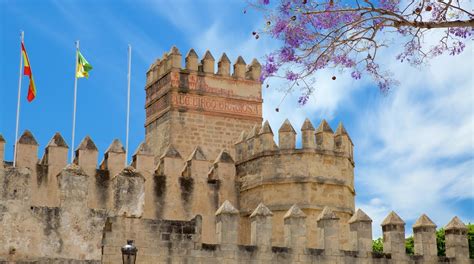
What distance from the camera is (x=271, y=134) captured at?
24.5 metres

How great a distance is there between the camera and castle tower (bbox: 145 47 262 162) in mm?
28188

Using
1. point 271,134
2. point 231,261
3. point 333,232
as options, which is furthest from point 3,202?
point 271,134

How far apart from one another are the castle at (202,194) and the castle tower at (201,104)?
0.04 meters

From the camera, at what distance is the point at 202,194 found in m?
24.3

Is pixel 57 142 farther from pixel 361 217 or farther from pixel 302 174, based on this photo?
pixel 361 217

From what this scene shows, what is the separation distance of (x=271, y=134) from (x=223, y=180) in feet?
6.09

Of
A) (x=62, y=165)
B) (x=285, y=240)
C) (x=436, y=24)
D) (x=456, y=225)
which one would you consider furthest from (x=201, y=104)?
(x=436, y=24)

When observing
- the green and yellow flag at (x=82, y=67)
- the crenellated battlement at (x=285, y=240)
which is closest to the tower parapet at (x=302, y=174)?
the crenellated battlement at (x=285, y=240)

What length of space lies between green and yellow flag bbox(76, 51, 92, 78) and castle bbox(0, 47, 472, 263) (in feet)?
10.1

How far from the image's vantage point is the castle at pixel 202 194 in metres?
18.1

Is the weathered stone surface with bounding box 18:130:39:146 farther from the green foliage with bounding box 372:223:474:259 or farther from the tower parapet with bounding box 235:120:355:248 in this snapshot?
the green foliage with bounding box 372:223:474:259

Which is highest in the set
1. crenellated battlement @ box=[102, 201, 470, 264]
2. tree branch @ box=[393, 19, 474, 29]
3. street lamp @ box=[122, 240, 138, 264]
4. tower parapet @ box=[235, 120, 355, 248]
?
tree branch @ box=[393, 19, 474, 29]

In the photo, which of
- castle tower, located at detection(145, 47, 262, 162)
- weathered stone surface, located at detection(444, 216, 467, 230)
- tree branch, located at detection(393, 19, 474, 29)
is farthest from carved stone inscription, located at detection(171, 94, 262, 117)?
tree branch, located at detection(393, 19, 474, 29)

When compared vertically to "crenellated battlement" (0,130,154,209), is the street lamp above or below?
below
